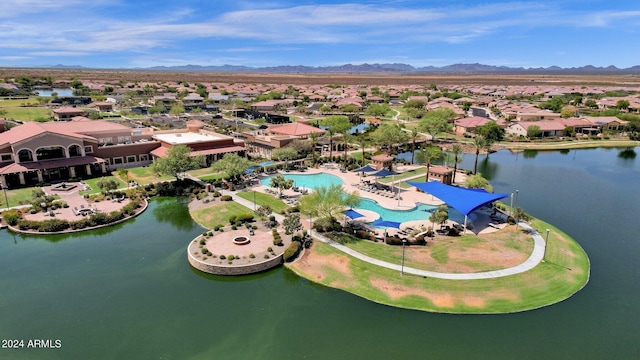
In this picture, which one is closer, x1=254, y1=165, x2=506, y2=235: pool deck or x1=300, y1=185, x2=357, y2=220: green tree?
x1=300, y1=185, x2=357, y2=220: green tree

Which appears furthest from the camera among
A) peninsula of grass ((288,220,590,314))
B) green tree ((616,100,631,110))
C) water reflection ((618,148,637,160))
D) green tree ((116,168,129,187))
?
green tree ((616,100,631,110))

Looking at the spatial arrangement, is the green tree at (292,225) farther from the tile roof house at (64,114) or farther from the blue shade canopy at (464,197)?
the tile roof house at (64,114)

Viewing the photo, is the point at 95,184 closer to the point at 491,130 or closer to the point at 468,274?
the point at 468,274

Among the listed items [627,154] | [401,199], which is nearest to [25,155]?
[401,199]

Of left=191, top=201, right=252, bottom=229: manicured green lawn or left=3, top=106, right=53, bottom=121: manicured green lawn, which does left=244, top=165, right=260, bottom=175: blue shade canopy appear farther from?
left=3, top=106, right=53, bottom=121: manicured green lawn

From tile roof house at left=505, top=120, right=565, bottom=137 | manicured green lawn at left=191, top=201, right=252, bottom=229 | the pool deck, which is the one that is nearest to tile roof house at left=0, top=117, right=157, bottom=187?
manicured green lawn at left=191, top=201, right=252, bottom=229

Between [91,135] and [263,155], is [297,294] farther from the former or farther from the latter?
[91,135]

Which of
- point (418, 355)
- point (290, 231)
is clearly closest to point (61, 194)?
Answer: point (290, 231)
